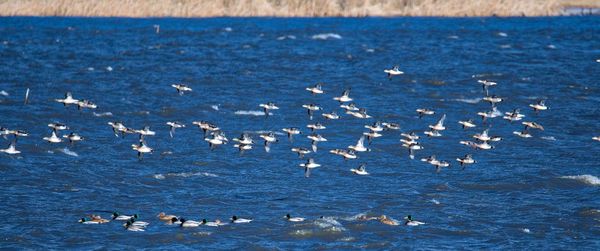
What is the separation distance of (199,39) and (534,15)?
34.2 meters

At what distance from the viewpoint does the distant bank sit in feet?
316

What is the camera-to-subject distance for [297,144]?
4188cm

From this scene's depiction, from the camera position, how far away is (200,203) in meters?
33.4

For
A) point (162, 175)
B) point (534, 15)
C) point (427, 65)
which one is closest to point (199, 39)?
point (427, 65)

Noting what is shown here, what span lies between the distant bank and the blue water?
17718 mm

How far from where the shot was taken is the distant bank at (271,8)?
96.4 meters

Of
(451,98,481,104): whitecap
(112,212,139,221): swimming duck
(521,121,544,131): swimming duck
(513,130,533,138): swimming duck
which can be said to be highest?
(521,121,544,131): swimming duck

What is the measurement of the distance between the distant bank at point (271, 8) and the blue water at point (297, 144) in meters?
17.7

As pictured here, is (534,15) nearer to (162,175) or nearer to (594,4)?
(594,4)

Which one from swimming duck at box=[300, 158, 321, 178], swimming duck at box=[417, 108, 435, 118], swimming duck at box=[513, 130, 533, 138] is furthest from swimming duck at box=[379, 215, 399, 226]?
swimming duck at box=[417, 108, 435, 118]

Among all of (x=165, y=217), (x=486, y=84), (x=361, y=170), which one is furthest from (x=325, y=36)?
(x=165, y=217)

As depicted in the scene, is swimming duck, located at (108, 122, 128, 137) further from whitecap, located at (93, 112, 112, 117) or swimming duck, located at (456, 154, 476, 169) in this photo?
swimming duck, located at (456, 154, 476, 169)

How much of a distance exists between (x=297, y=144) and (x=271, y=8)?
2247 inches

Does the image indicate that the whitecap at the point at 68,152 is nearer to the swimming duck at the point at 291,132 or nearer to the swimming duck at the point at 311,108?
the swimming duck at the point at 291,132
